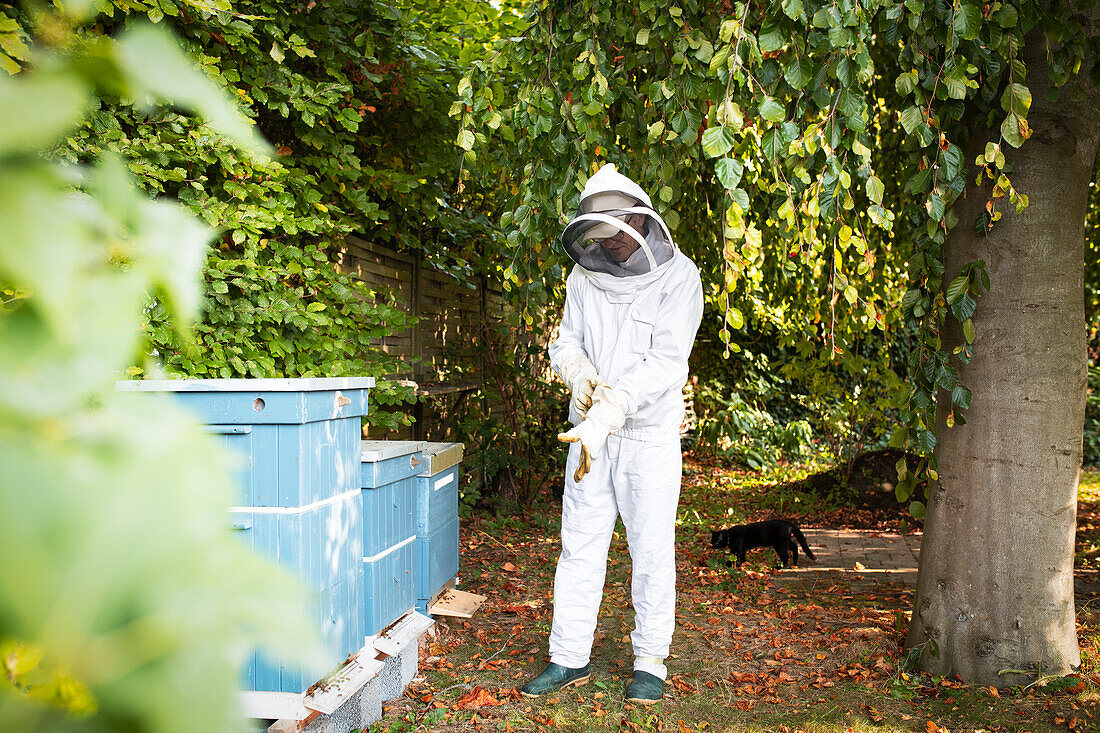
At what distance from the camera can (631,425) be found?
3.13 m

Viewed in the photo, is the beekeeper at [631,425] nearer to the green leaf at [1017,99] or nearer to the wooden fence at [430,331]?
the green leaf at [1017,99]

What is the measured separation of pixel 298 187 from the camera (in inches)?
141

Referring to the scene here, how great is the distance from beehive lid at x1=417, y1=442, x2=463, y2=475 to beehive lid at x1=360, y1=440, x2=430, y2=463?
1.8 inches

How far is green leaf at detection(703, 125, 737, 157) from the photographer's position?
2338 millimetres

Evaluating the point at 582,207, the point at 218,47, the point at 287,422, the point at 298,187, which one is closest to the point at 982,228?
the point at 582,207

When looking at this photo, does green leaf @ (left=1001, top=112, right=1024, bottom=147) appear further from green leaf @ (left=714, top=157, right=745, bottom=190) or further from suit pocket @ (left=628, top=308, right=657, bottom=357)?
suit pocket @ (left=628, top=308, right=657, bottom=357)

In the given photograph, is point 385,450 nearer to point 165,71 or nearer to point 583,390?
point 583,390

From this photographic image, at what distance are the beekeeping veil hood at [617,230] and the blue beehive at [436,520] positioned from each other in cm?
116

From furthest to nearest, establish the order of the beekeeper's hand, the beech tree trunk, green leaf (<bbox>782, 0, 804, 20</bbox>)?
1. the beekeeper's hand
2. the beech tree trunk
3. green leaf (<bbox>782, 0, 804, 20</bbox>)

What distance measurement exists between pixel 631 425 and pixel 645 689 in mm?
1083

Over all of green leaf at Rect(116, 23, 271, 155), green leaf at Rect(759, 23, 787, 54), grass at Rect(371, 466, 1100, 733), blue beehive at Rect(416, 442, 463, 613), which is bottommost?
grass at Rect(371, 466, 1100, 733)

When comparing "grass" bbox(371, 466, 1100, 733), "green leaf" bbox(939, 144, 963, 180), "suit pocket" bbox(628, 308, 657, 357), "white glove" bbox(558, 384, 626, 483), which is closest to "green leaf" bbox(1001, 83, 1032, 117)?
"green leaf" bbox(939, 144, 963, 180)

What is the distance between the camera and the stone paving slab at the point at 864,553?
16.4 ft

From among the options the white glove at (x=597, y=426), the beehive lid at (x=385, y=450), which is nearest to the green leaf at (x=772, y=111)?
the white glove at (x=597, y=426)
